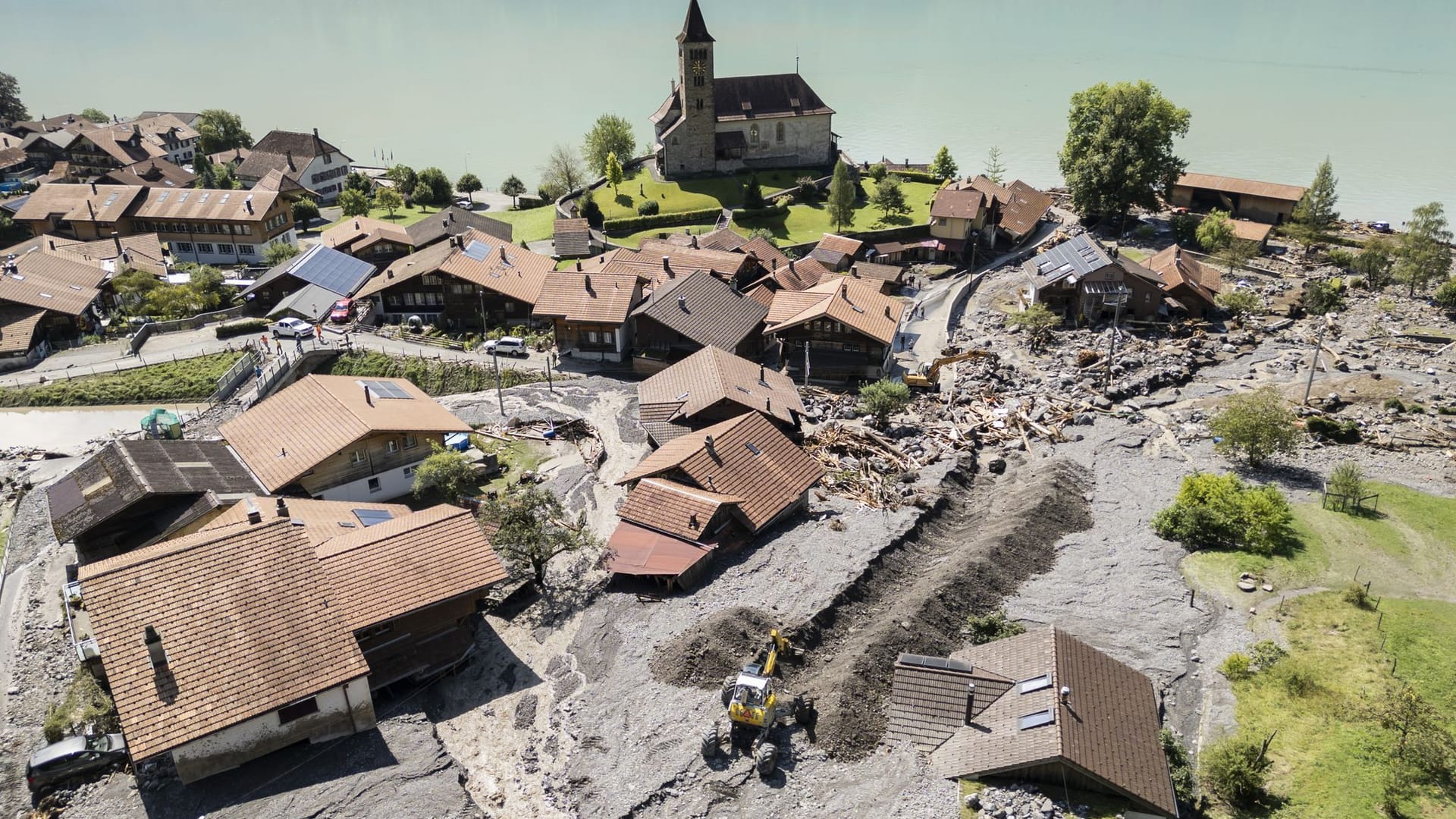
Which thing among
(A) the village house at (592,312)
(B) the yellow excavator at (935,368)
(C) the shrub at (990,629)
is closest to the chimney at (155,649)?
(C) the shrub at (990,629)

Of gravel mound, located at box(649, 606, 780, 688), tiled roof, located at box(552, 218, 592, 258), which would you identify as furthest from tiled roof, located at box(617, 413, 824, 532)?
tiled roof, located at box(552, 218, 592, 258)

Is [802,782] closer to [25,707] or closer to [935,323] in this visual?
[25,707]

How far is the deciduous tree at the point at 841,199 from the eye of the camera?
7712 cm

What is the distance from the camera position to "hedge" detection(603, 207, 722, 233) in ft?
263

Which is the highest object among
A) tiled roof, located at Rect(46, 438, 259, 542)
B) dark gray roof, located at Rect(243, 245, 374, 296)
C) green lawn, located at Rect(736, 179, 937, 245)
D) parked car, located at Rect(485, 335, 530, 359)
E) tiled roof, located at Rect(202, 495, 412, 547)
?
green lawn, located at Rect(736, 179, 937, 245)

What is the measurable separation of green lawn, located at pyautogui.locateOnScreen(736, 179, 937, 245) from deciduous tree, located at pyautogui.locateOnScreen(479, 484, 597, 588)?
48763 mm

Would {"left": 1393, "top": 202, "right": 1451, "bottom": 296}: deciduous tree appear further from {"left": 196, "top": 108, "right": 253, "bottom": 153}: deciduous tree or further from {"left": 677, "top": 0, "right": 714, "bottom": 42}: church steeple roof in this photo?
{"left": 196, "top": 108, "right": 253, "bottom": 153}: deciduous tree

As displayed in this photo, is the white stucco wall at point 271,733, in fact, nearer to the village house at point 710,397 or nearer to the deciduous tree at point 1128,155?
the village house at point 710,397

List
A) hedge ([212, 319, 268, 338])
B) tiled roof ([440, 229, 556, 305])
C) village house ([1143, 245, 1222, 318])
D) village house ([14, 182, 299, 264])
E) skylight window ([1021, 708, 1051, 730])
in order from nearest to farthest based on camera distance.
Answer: skylight window ([1021, 708, 1051, 730]) → hedge ([212, 319, 268, 338]) → tiled roof ([440, 229, 556, 305]) → village house ([1143, 245, 1222, 318]) → village house ([14, 182, 299, 264])

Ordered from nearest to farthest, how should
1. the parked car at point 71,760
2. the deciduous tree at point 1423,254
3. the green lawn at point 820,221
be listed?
the parked car at point 71,760 → the deciduous tree at point 1423,254 → the green lawn at point 820,221

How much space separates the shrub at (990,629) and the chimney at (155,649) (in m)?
23.2

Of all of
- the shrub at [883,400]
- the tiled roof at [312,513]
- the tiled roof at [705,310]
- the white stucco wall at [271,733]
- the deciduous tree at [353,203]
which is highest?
the deciduous tree at [353,203]

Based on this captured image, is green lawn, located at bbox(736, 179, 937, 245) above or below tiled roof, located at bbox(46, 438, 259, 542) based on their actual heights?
above

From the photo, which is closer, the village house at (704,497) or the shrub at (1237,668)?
the shrub at (1237,668)
